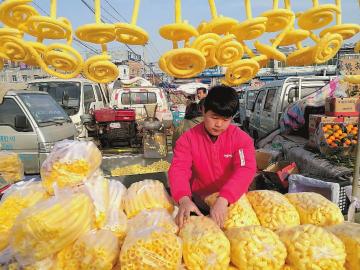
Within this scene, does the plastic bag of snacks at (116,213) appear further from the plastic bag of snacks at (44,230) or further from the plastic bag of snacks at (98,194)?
the plastic bag of snacks at (44,230)

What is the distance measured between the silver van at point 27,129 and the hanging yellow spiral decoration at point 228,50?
4.72m

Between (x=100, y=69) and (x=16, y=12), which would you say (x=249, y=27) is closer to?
(x=100, y=69)

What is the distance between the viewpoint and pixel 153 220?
1.73 metres

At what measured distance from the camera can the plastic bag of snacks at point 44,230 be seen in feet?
4.72

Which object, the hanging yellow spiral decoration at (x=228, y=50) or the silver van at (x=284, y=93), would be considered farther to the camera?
the silver van at (x=284, y=93)

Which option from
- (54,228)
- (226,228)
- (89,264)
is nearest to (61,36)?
(54,228)

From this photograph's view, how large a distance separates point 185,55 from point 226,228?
102 cm

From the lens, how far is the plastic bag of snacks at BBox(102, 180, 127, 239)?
1.77 m

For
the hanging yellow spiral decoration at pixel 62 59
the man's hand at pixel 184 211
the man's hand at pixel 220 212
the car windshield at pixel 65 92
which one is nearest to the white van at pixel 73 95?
the car windshield at pixel 65 92

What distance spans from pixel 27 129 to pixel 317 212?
17.9 feet

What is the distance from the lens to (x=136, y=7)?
1.92 m

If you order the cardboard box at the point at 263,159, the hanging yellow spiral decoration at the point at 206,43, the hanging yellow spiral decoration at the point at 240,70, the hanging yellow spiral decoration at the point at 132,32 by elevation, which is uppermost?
the hanging yellow spiral decoration at the point at 132,32

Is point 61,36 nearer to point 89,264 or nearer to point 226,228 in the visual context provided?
point 89,264

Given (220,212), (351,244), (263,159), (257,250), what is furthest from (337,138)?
(257,250)
